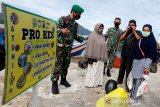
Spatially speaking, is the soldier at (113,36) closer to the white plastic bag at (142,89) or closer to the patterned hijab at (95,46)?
the patterned hijab at (95,46)

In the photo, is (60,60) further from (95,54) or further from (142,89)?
(142,89)

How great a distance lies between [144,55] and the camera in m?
5.80

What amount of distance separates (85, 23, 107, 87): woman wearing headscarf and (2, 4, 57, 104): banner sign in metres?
3.12

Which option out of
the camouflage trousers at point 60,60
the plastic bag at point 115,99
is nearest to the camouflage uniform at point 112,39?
the camouflage trousers at point 60,60

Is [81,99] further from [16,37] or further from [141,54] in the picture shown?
[16,37]

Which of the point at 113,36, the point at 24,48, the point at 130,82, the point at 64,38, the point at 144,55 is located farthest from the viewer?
the point at 113,36

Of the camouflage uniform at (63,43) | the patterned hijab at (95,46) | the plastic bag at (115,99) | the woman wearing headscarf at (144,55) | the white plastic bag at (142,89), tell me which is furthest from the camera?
the patterned hijab at (95,46)

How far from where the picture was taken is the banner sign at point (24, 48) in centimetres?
248

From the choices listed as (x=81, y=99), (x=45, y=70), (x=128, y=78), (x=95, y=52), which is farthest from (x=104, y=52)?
(x=45, y=70)

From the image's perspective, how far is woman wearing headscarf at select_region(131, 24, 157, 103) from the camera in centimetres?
572

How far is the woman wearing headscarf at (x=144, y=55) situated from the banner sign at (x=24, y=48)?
2.64 metres

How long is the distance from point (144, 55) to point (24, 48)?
353 centimetres

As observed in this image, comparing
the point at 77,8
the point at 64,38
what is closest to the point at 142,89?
the point at 64,38

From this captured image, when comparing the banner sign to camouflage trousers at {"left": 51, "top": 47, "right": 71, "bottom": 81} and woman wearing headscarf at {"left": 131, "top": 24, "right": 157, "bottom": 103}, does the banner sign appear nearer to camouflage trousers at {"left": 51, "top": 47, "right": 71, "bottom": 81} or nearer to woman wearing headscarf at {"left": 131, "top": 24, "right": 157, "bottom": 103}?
camouflage trousers at {"left": 51, "top": 47, "right": 71, "bottom": 81}
